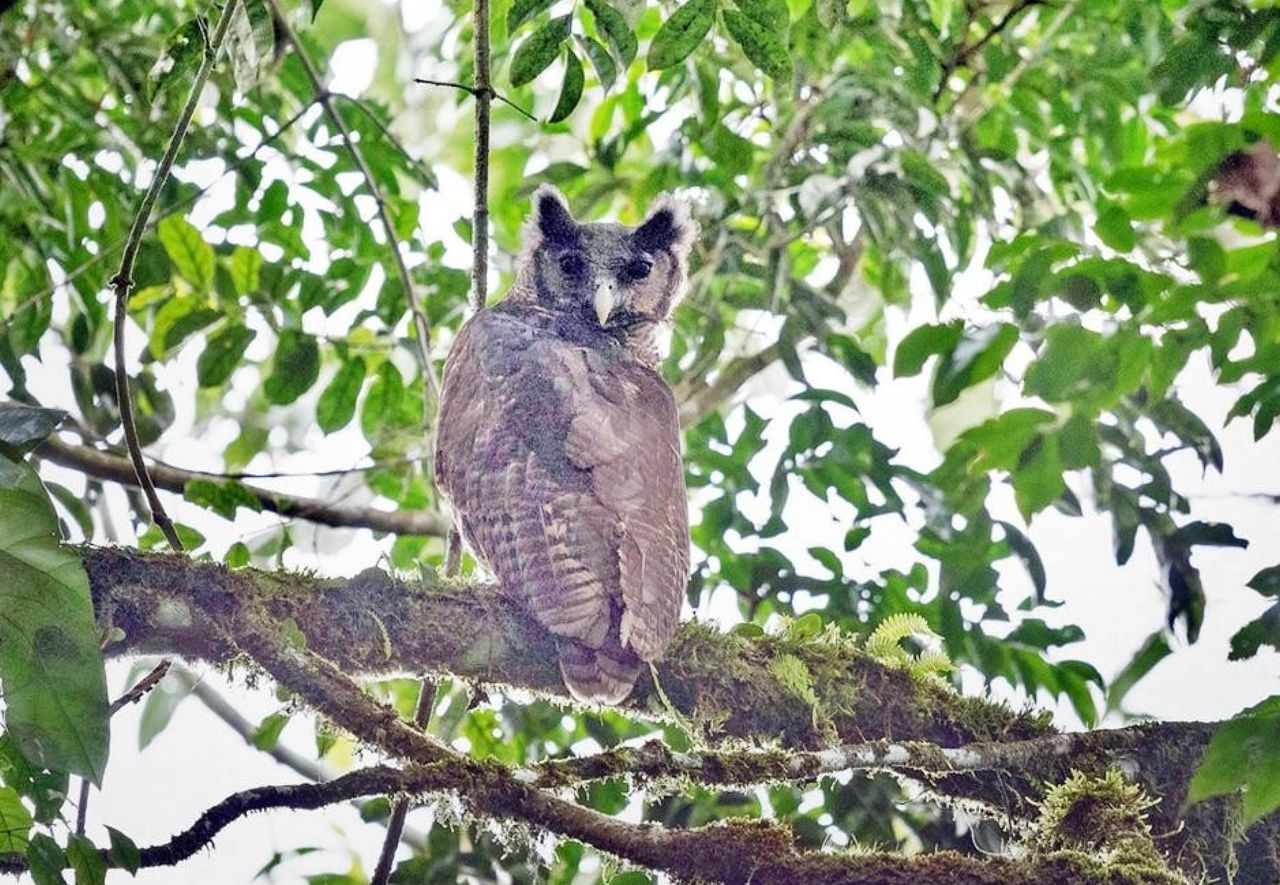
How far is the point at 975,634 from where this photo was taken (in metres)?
3.00

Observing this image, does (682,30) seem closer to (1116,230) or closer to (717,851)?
(1116,230)

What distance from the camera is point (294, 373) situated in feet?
10.4

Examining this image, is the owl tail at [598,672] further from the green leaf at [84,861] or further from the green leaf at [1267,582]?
the green leaf at [1267,582]

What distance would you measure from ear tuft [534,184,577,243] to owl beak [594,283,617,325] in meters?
0.26

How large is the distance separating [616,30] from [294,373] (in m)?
1.51

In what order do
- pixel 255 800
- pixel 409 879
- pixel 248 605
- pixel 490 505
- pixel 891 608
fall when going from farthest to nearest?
pixel 891 608, pixel 409 879, pixel 490 505, pixel 248 605, pixel 255 800

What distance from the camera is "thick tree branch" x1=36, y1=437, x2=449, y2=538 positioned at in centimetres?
330

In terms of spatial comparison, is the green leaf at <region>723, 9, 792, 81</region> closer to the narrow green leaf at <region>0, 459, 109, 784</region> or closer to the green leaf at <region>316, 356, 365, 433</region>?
the narrow green leaf at <region>0, 459, 109, 784</region>

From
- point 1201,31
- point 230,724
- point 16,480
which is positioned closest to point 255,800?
point 16,480

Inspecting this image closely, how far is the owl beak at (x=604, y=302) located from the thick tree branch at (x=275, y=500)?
0.75m

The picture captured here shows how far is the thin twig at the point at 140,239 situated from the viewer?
202cm

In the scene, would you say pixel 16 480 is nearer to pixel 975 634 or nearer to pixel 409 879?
pixel 409 879

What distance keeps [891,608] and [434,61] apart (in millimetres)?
2212

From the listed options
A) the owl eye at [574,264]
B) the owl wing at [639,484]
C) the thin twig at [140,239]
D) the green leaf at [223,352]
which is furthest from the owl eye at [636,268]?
the thin twig at [140,239]
